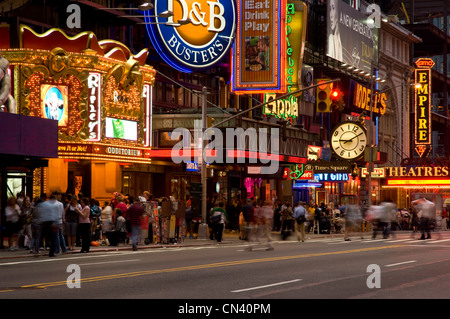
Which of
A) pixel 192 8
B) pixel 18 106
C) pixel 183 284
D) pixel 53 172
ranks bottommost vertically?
pixel 183 284

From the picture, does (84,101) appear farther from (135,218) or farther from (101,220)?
(135,218)

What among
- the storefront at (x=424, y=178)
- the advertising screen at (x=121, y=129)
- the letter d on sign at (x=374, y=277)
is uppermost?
the advertising screen at (x=121, y=129)

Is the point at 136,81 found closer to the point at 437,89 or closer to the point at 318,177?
the point at 318,177

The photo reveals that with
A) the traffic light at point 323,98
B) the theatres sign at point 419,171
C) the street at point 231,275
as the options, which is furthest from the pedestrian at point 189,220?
the theatres sign at point 419,171

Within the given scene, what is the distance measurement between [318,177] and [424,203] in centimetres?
2049

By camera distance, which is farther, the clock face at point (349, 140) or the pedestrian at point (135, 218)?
the clock face at point (349, 140)

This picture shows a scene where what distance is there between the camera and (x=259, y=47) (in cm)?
5069

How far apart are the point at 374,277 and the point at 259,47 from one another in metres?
33.2

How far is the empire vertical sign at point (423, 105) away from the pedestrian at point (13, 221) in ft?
200

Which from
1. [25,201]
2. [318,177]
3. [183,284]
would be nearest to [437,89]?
[318,177]

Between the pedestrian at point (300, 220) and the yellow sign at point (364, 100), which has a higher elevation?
the yellow sign at point (364, 100)

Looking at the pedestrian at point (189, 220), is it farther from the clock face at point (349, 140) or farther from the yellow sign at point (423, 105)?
the yellow sign at point (423, 105)

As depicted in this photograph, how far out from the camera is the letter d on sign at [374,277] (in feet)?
55.7

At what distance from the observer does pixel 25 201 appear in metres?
29.8
